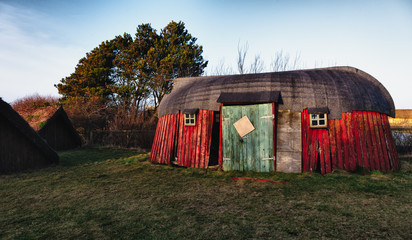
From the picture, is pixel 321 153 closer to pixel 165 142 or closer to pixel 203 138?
pixel 203 138

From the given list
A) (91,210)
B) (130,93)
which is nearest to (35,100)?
(130,93)

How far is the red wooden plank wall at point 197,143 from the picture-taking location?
8852 mm

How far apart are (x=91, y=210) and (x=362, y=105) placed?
29.0 feet

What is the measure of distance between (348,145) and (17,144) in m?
12.5

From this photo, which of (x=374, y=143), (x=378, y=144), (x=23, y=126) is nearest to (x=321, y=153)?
(x=374, y=143)

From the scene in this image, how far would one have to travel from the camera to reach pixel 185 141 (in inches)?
368

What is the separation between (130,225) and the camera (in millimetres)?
3926

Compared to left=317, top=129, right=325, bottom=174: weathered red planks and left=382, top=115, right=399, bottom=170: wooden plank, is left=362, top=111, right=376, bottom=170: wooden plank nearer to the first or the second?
left=382, top=115, right=399, bottom=170: wooden plank

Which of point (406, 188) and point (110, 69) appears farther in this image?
point (110, 69)

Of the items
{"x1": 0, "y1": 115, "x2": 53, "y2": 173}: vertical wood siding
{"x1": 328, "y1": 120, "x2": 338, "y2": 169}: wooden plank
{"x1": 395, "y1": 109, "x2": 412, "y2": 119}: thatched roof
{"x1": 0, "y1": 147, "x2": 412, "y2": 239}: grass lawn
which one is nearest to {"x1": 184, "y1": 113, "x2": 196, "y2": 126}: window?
{"x1": 0, "y1": 147, "x2": 412, "y2": 239}: grass lawn

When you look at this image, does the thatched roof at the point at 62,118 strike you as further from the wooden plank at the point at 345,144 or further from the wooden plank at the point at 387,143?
the wooden plank at the point at 387,143

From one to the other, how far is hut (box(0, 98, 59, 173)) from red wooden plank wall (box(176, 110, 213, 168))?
601cm

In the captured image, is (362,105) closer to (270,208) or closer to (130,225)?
(270,208)

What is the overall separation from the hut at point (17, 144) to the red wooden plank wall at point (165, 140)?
4724 millimetres
